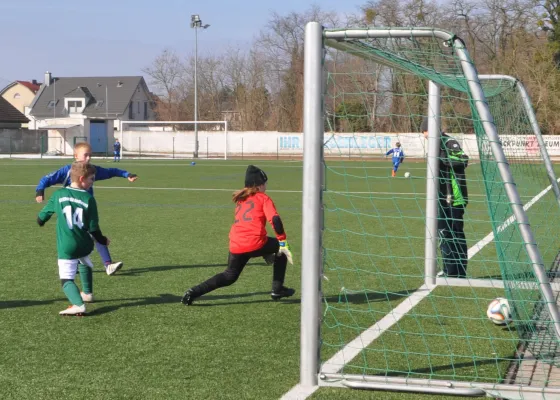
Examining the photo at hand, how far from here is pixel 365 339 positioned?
223 inches

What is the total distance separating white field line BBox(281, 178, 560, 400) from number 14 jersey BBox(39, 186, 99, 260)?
247cm

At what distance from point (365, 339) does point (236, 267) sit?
1.47m

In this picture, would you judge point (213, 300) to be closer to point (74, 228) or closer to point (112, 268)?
point (74, 228)

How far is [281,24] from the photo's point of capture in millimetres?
67375

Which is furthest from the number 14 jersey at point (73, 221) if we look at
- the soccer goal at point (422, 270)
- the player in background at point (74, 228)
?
the soccer goal at point (422, 270)

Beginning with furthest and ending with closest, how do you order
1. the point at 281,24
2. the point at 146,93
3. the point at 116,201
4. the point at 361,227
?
the point at 146,93 → the point at 281,24 → the point at 116,201 → the point at 361,227

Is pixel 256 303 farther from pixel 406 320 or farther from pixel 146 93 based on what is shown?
pixel 146 93

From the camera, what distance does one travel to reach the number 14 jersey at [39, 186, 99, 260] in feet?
20.9

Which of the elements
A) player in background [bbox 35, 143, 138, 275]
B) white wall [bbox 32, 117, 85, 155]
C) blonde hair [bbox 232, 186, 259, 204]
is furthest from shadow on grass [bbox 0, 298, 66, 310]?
white wall [bbox 32, 117, 85, 155]

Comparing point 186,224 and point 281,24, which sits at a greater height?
point 281,24

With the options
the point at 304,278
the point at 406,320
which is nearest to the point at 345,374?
the point at 304,278

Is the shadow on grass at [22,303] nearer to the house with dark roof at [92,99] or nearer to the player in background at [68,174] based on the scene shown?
the player in background at [68,174]

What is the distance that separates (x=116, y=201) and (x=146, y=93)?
3017 inches

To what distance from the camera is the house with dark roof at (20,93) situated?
97812mm
